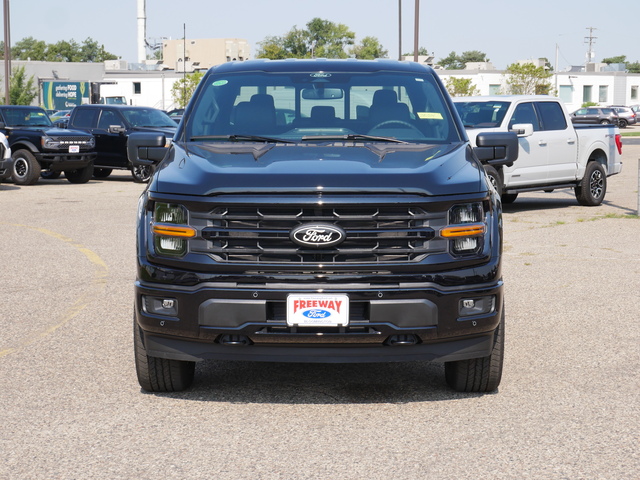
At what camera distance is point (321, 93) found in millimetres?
6441

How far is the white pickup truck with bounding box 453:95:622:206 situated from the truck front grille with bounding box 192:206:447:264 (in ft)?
32.8

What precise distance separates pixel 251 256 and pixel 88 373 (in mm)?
1696

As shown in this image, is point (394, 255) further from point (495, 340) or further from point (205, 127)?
point (205, 127)

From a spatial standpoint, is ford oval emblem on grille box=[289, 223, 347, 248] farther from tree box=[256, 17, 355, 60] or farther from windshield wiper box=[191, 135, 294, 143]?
tree box=[256, 17, 355, 60]

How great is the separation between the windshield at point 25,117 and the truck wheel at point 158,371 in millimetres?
18061

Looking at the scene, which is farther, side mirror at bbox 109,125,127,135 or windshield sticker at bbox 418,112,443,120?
side mirror at bbox 109,125,127,135

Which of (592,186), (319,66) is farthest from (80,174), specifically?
(319,66)

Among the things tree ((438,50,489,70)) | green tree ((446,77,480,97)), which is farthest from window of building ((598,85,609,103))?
tree ((438,50,489,70))

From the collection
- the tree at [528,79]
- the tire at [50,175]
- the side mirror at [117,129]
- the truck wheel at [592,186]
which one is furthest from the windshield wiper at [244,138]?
the tree at [528,79]

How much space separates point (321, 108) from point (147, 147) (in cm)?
115

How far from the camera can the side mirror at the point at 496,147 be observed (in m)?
6.29

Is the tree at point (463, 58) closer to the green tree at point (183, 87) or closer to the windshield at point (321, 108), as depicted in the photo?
the green tree at point (183, 87)

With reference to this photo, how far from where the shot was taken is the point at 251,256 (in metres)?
4.93

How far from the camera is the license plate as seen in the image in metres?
4.86
